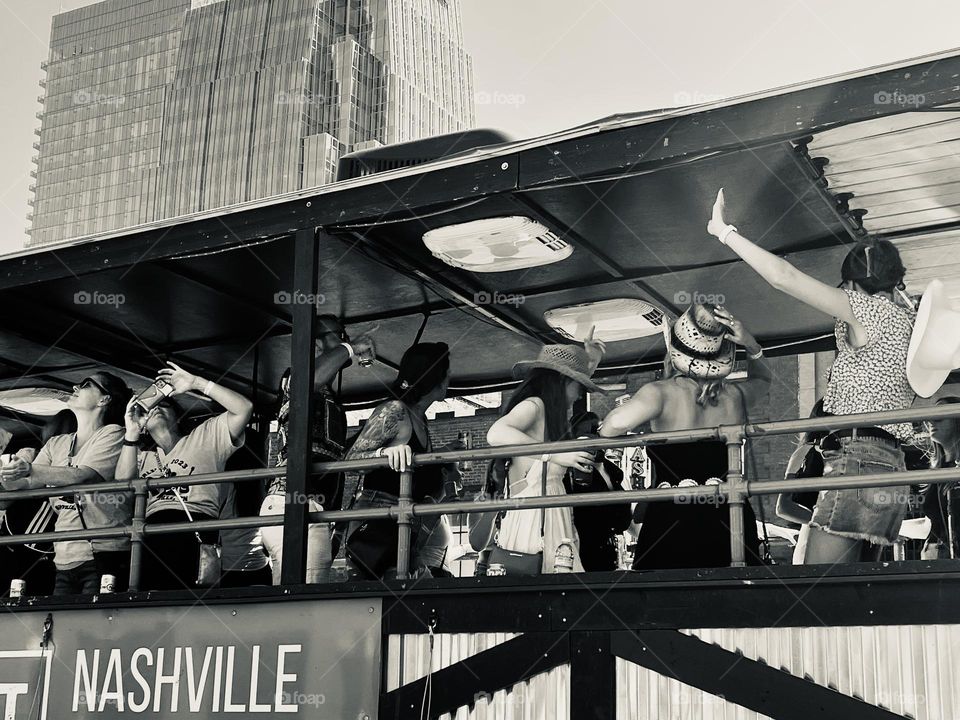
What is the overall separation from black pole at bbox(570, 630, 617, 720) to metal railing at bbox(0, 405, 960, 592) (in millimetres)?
592

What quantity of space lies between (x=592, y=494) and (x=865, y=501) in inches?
44.5

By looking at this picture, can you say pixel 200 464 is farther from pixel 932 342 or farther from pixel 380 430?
pixel 932 342

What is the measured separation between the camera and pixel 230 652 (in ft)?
18.4

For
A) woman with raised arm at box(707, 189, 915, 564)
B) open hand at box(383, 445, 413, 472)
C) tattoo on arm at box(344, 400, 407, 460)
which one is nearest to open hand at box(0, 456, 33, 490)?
tattoo on arm at box(344, 400, 407, 460)

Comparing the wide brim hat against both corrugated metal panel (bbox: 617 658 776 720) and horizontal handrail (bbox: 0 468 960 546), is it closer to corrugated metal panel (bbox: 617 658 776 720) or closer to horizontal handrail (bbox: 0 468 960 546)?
horizontal handrail (bbox: 0 468 960 546)

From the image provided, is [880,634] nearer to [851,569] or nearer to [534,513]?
[851,569]

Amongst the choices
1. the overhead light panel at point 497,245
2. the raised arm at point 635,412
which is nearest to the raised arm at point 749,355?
the raised arm at point 635,412

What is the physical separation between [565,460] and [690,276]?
199 centimetres

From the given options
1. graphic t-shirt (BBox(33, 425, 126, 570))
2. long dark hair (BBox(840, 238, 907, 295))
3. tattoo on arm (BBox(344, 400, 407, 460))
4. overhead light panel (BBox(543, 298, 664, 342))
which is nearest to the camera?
long dark hair (BBox(840, 238, 907, 295))

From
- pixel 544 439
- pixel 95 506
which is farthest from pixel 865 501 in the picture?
pixel 95 506

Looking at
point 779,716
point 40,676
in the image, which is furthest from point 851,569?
point 40,676

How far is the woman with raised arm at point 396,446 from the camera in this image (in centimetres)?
596

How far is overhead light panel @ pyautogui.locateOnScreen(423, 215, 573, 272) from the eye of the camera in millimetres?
6141

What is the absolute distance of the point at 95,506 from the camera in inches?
269
